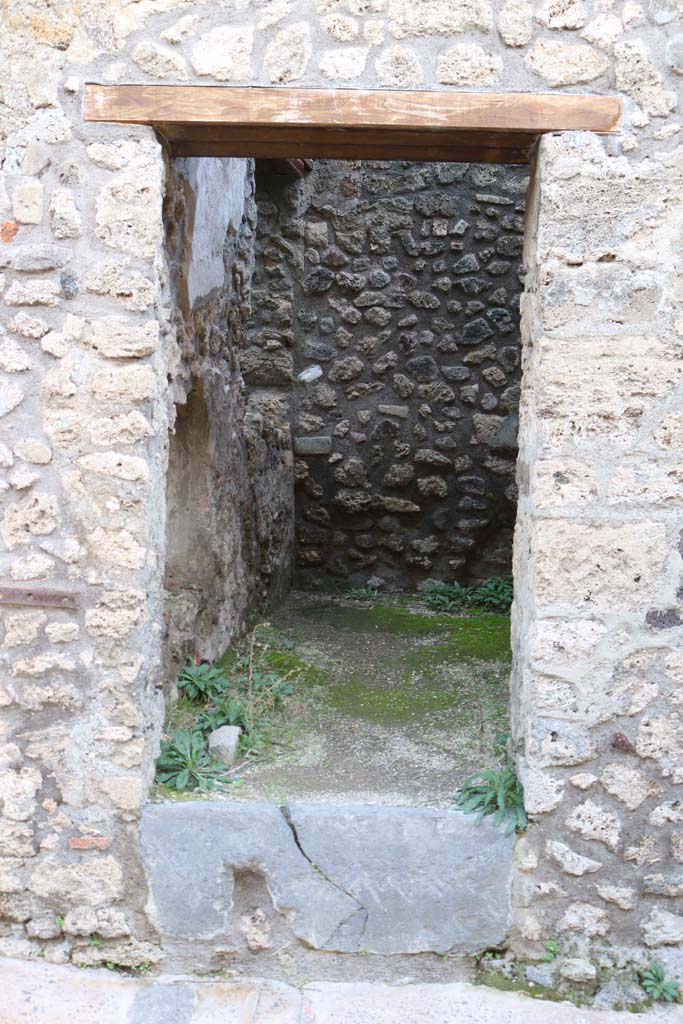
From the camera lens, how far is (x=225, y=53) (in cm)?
269

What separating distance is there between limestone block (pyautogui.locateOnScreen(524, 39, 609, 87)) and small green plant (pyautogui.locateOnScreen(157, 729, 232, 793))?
2326 millimetres

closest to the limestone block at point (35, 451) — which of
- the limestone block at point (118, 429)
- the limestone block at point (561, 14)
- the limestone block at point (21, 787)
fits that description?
the limestone block at point (118, 429)

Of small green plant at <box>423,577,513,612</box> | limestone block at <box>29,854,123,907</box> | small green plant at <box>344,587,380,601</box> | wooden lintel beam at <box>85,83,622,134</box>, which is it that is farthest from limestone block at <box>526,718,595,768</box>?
small green plant at <box>344,587,380,601</box>

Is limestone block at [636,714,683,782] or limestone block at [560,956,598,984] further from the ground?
limestone block at [636,714,683,782]

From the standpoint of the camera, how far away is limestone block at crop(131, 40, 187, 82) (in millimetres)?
2703

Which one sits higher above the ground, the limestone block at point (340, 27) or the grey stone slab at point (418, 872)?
the limestone block at point (340, 27)

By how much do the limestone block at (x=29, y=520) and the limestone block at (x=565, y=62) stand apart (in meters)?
1.88

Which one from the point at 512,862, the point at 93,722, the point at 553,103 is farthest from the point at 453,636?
the point at 553,103

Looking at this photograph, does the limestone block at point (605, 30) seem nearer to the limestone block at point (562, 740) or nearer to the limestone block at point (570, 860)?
the limestone block at point (562, 740)

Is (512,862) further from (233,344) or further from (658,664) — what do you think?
(233,344)

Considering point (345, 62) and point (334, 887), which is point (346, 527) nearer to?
point (334, 887)

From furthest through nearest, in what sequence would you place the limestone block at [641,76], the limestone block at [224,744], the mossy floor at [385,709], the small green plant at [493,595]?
the small green plant at [493,595] < the limestone block at [224,744] < the mossy floor at [385,709] < the limestone block at [641,76]

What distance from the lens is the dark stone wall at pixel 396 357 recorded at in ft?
19.8

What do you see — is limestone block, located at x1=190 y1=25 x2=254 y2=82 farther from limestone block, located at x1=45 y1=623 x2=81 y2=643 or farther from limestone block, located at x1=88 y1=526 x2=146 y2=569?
limestone block, located at x1=45 y1=623 x2=81 y2=643
